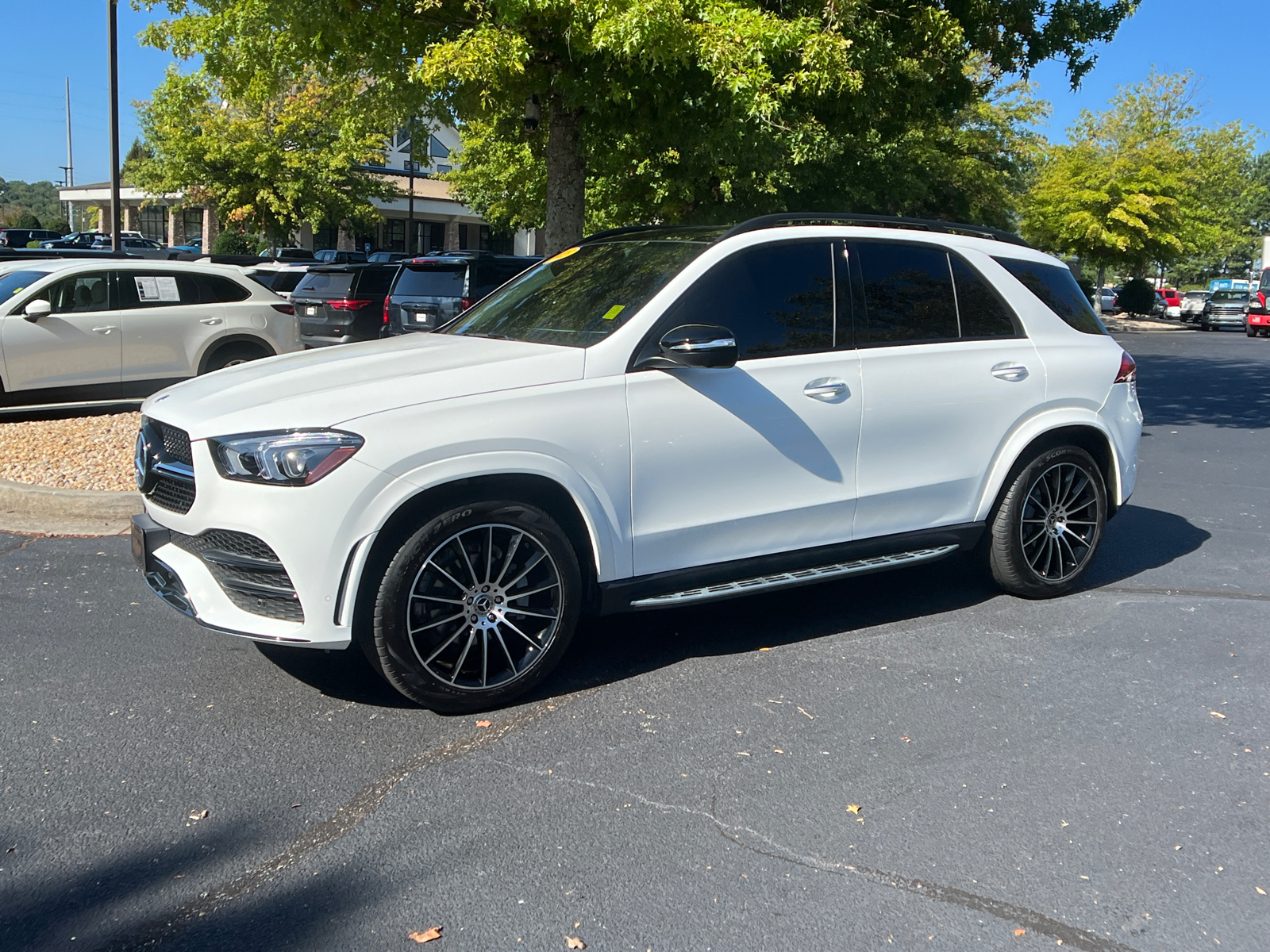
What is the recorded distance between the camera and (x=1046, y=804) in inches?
141

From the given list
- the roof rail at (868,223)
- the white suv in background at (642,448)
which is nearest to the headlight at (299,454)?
the white suv in background at (642,448)

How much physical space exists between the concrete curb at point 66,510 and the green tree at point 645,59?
425cm

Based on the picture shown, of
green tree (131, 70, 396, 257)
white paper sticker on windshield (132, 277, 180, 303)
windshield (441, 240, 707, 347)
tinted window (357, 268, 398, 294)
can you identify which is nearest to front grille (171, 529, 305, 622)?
windshield (441, 240, 707, 347)

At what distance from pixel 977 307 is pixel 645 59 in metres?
4.40

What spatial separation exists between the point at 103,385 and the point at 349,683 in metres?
7.73

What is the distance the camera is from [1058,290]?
19.1 ft

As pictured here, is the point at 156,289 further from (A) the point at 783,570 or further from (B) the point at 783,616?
(A) the point at 783,570

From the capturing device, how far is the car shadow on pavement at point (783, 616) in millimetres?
4820

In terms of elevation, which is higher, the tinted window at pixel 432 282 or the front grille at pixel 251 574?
the tinted window at pixel 432 282

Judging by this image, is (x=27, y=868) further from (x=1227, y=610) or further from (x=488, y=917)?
(x=1227, y=610)

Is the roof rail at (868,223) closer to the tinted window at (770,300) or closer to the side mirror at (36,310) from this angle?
the tinted window at (770,300)

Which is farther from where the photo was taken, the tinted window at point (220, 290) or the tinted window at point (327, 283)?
the tinted window at point (327, 283)

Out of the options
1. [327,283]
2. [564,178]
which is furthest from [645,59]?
[327,283]

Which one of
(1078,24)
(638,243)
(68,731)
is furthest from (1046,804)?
(1078,24)
